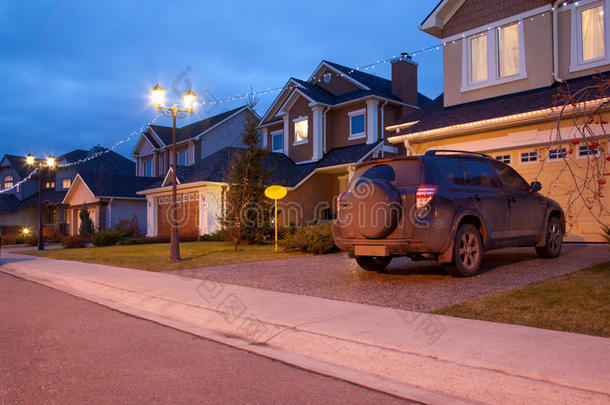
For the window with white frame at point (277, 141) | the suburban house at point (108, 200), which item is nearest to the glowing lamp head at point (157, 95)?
the window with white frame at point (277, 141)

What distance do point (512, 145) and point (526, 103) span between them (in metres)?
1.12

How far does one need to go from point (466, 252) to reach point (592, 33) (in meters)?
8.41

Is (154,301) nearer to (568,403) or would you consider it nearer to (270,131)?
(568,403)

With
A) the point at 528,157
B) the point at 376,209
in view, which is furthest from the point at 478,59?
the point at 376,209

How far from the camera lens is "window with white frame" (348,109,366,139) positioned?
23.7m

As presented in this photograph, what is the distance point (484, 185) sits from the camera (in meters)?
8.47

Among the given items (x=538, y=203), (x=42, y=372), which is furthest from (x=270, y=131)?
(x=42, y=372)

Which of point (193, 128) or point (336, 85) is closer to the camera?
point (336, 85)

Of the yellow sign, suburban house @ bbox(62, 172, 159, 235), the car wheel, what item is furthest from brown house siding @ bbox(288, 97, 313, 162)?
the car wheel

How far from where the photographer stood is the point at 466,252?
7910 mm

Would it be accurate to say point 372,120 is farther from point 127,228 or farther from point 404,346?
point 404,346

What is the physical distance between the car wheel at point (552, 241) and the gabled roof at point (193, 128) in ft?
89.4

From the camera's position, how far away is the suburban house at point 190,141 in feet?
114

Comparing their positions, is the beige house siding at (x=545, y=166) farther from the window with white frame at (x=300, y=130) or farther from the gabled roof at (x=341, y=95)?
the window with white frame at (x=300, y=130)
